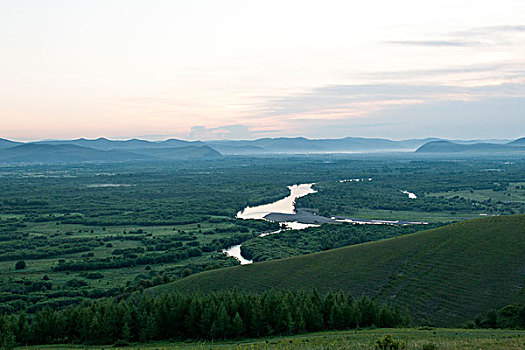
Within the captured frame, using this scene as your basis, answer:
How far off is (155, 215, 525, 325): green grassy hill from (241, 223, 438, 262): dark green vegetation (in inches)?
1004

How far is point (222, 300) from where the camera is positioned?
166ft

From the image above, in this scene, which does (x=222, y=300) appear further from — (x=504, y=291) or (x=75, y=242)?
(x=75, y=242)

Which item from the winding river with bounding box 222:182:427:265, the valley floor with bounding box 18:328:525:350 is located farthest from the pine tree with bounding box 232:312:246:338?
the winding river with bounding box 222:182:427:265

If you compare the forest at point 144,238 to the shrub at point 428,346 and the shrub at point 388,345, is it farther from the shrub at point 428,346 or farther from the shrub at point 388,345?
the shrub at point 428,346

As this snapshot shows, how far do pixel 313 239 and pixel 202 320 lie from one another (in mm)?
72018

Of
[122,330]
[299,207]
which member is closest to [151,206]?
[299,207]

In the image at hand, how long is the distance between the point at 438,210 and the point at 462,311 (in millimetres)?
122944

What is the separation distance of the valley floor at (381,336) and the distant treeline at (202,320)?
214 centimetres

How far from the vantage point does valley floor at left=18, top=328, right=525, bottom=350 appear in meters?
30.5

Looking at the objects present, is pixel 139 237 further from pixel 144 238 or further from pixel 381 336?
pixel 381 336

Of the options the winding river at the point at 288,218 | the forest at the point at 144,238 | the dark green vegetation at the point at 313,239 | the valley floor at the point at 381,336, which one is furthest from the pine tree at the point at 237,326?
the winding river at the point at 288,218

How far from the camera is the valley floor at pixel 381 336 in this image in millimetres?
30547

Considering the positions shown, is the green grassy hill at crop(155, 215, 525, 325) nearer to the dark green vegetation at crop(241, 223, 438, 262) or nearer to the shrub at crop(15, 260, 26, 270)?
the dark green vegetation at crop(241, 223, 438, 262)

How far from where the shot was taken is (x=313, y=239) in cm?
11606
